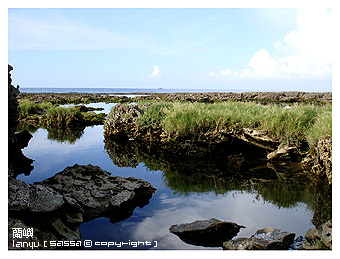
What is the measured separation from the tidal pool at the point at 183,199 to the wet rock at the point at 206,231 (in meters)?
0.11

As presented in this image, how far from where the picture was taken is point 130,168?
829cm

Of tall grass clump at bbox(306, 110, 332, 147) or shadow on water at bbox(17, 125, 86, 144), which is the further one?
shadow on water at bbox(17, 125, 86, 144)

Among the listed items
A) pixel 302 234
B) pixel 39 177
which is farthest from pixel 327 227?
pixel 39 177

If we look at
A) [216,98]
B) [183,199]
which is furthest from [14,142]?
[216,98]

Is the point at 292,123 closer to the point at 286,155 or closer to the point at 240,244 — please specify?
the point at 286,155

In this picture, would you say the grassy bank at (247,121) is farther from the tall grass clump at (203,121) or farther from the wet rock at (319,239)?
the wet rock at (319,239)

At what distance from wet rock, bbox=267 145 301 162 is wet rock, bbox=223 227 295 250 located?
4885 millimetres

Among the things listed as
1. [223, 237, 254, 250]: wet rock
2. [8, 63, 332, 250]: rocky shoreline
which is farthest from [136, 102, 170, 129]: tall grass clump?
[223, 237, 254, 250]: wet rock

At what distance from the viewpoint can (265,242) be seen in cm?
391

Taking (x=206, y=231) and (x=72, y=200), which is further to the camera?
(x=72, y=200)

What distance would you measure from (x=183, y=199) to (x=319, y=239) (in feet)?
8.89

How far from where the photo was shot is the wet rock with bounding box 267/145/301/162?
877cm

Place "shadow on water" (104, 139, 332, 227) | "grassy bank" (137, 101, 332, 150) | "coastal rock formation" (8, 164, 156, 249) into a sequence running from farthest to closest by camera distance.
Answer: "grassy bank" (137, 101, 332, 150) → "shadow on water" (104, 139, 332, 227) → "coastal rock formation" (8, 164, 156, 249)

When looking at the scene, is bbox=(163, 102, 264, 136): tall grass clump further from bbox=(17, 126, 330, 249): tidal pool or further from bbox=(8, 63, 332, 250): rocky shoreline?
bbox=(17, 126, 330, 249): tidal pool
